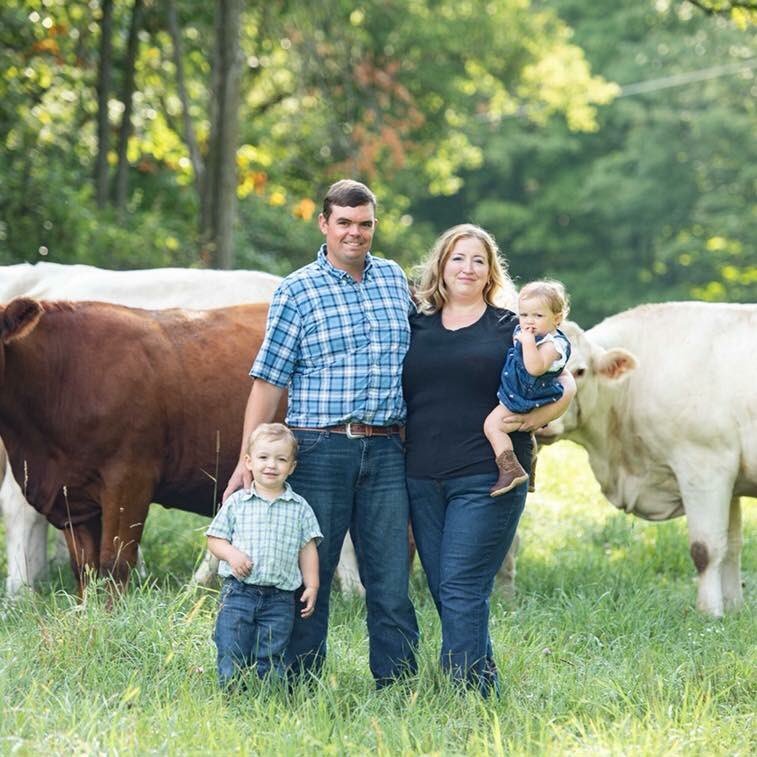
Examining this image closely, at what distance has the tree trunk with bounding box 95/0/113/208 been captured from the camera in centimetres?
1608

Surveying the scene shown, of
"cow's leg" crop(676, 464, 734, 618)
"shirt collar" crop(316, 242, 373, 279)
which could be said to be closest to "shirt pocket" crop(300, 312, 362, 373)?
"shirt collar" crop(316, 242, 373, 279)

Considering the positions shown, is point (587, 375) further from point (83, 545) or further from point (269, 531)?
point (269, 531)

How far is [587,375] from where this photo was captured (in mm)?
8039

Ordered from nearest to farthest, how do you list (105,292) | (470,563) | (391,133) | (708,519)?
(470,563)
(708,519)
(105,292)
(391,133)

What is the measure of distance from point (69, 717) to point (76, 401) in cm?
223

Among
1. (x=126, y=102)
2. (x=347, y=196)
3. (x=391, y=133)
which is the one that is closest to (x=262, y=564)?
(x=347, y=196)

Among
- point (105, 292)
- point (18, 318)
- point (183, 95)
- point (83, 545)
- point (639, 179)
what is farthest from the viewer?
point (639, 179)

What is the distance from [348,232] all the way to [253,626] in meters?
1.53

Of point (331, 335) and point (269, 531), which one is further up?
point (331, 335)

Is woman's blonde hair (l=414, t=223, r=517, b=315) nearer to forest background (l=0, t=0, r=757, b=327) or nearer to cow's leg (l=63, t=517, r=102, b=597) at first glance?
forest background (l=0, t=0, r=757, b=327)

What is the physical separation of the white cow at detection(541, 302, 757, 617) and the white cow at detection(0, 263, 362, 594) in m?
1.67

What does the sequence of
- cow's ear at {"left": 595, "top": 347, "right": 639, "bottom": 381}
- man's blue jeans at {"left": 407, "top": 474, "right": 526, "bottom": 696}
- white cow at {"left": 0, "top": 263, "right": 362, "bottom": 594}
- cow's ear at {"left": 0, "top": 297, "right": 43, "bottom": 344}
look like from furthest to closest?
1. white cow at {"left": 0, "top": 263, "right": 362, "bottom": 594}
2. cow's ear at {"left": 595, "top": 347, "right": 639, "bottom": 381}
3. cow's ear at {"left": 0, "top": 297, "right": 43, "bottom": 344}
4. man's blue jeans at {"left": 407, "top": 474, "right": 526, "bottom": 696}

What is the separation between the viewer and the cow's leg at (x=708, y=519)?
7785 mm

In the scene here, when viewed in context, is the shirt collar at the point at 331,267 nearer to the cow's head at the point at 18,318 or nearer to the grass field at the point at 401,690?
the grass field at the point at 401,690
